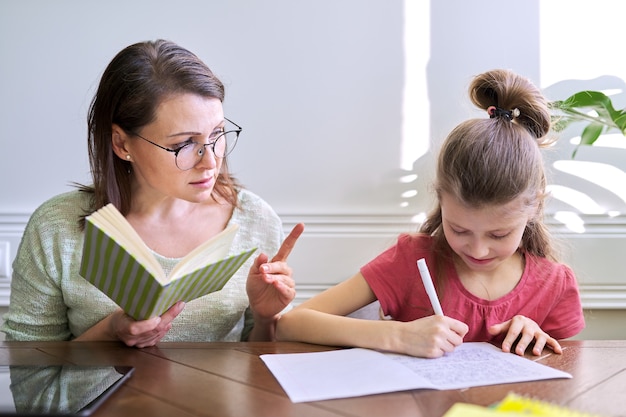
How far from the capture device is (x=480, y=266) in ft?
4.88

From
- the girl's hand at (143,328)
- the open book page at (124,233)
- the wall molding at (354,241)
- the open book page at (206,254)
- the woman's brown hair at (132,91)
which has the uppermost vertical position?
the woman's brown hair at (132,91)

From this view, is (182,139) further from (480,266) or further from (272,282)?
(480,266)

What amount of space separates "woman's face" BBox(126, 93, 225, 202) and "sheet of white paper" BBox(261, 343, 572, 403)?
0.49m

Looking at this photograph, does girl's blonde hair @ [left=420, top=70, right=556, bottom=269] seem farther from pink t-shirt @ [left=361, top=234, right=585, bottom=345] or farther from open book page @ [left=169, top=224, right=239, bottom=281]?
open book page @ [left=169, top=224, right=239, bottom=281]

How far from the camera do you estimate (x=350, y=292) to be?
62.9 inches

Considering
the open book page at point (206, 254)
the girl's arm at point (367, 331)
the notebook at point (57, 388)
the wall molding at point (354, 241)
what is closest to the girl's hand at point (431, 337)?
the girl's arm at point (367, 331)

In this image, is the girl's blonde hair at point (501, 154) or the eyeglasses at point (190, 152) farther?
the eyeglasses at point (190, 152)

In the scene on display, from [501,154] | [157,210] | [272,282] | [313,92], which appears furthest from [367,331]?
[313,92]

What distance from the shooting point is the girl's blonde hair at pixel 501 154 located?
1400mm

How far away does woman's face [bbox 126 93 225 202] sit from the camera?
1542 millimetres

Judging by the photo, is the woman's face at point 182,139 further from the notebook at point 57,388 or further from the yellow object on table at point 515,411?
the yellow object on table at point 515,411

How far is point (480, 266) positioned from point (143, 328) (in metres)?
0.71

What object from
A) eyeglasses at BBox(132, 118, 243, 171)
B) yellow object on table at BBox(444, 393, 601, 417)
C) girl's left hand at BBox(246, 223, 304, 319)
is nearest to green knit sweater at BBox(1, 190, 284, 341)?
girl's left hand at BBox(246, 223, 304, 319)

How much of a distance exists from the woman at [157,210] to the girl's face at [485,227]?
0.33 m
